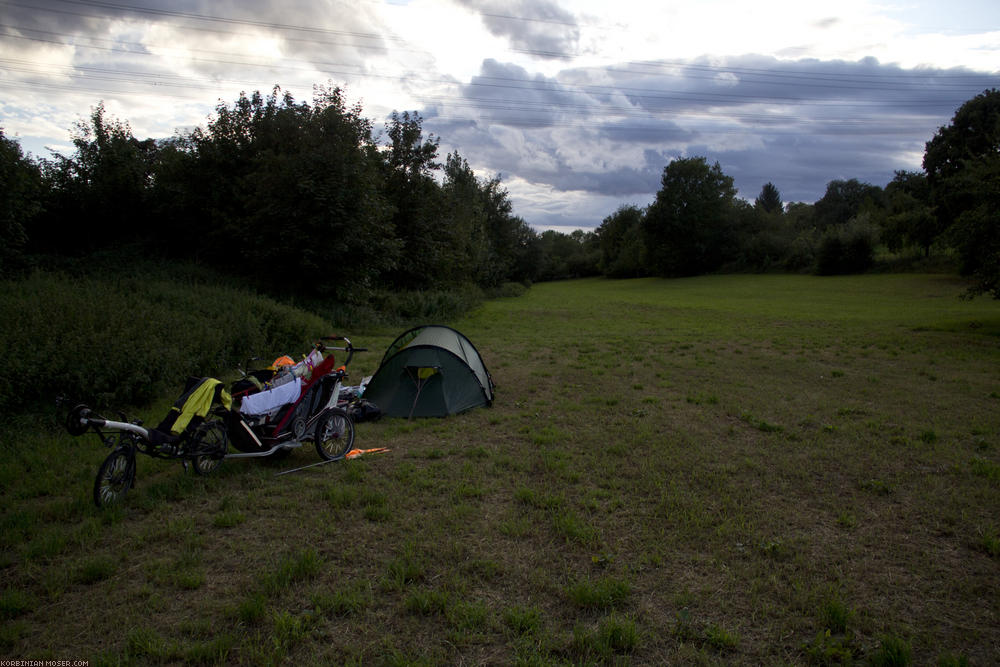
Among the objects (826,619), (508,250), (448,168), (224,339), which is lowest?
(826,619)

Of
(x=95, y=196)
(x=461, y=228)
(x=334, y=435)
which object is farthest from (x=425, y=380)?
(x=461, y=228)

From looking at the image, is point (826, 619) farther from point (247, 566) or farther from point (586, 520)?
point (247, 566)

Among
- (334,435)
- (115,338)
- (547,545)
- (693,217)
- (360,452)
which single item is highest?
(693,217)

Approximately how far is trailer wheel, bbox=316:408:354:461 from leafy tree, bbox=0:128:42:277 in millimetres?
11628

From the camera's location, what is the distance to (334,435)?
6570 mm

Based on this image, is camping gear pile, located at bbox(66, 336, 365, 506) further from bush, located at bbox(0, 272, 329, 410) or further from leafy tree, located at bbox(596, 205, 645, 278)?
leafy tree, located at bbox(596, 205, 645, 278)

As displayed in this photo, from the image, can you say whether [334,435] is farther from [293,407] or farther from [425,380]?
[425,380]

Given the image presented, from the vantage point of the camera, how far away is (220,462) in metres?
6.07

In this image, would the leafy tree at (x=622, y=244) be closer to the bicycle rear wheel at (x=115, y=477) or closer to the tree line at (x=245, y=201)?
the tree line at (x=245, y=201)

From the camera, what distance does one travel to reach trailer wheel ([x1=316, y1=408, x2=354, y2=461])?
6336 millimetres

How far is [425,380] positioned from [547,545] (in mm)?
4421

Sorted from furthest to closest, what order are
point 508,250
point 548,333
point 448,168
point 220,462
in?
point 508,250, point 448,168, point 548,333, point 220,462

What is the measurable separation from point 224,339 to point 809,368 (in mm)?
12404

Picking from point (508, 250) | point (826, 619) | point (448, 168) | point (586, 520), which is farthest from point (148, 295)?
point (508, 250)
